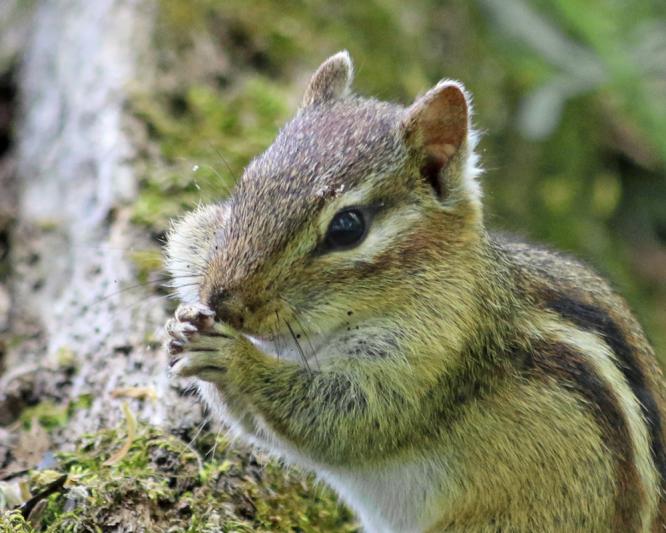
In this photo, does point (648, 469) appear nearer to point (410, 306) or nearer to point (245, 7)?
point (410, 306)

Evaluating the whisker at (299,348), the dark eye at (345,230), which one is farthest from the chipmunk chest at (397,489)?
the dark eye at (345,230)

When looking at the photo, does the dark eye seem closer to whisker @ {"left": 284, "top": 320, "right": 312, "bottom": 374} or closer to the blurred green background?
whisker @ {"left": 284, "top": 320, "right": 312, "bottom": 374}

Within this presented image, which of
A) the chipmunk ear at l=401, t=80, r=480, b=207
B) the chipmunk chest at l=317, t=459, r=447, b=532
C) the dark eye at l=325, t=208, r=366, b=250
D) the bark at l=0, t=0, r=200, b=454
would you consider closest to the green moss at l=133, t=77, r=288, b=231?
the bark at l=0, t=0, r=200, b=454

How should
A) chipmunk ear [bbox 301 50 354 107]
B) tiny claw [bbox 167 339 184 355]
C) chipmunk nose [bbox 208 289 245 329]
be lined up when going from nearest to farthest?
chipmunk nose [bbox 208 289 245 329], tiny claw [bbox 167 339 184 355], chipmunk ear [bbox 301 50 354 107]

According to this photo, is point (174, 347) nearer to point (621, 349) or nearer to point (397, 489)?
point (397, 489)

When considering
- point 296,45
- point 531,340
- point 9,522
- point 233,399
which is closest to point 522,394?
point 531,340

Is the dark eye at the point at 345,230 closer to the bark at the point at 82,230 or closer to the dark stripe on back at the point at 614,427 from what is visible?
the dark stripe on back at the point at 614,427
